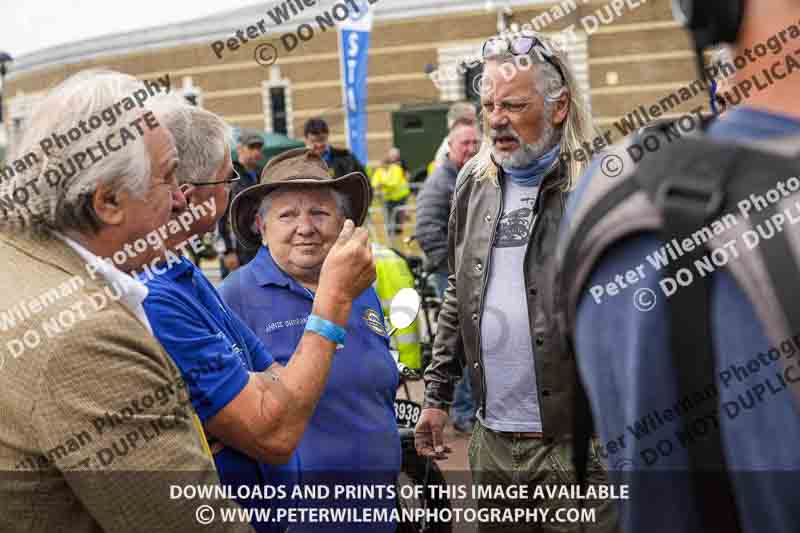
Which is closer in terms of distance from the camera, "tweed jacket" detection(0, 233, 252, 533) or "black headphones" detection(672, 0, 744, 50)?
"black headphones" detection(672, 0, 744, 50)

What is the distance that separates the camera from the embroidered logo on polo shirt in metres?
3.27

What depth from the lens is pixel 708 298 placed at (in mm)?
1061

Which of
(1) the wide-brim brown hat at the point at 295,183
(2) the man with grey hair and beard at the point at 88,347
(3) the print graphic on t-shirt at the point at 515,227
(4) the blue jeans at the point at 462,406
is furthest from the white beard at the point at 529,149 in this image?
(4) the blue jeans at the point at 462,406

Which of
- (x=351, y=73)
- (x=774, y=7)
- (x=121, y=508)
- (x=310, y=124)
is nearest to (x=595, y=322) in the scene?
(x=774, y=7)

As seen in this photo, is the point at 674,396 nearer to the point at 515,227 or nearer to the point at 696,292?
the point at 696,292

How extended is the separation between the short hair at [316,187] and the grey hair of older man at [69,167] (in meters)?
1.43

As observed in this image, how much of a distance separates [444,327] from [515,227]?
564 millimetres

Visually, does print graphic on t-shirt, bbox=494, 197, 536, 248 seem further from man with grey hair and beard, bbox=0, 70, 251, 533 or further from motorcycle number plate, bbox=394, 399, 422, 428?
motorcycle number plate, bbox=394, 399, 422, 428

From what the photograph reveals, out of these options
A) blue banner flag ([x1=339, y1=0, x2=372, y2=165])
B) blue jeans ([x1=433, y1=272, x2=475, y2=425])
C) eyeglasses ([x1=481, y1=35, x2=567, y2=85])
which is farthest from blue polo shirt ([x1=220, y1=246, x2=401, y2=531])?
blue banner flag ([x1=339, y1=0, x2=372, y2=165])

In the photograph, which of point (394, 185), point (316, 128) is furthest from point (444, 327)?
point (394, 185)

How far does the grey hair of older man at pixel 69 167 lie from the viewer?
1.90 meters

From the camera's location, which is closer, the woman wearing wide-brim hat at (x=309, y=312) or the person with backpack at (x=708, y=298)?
the person with backpack at (x=708, y=298)

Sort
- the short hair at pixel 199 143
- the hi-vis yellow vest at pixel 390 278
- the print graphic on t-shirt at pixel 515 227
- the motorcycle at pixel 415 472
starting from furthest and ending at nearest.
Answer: the hi-vis yellow vest at pixel 390 278
the motorcycle at pixel 415 472
the print graphic on t-shirt at pixel 515 227
the short hair at pixel 199 143

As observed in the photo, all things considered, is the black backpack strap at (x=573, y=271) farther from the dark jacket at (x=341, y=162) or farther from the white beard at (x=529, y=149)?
the dark jacket at (x=341, y=162)
